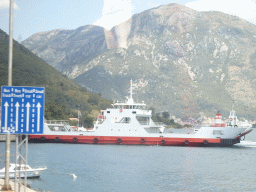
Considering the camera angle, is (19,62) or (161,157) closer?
(161,157)

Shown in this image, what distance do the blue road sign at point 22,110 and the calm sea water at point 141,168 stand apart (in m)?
13.2

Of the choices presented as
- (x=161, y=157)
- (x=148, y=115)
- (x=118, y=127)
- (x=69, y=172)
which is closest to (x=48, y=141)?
(x=118, y=127)

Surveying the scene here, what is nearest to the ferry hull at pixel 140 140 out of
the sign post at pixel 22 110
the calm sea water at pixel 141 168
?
the calm sea water at pixel 141 168

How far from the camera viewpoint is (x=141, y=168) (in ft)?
140

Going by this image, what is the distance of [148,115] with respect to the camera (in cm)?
6381

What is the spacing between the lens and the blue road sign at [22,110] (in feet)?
59.5

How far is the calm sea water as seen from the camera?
3361 centimetres

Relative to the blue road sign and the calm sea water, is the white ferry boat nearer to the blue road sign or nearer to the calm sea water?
the calm sea water

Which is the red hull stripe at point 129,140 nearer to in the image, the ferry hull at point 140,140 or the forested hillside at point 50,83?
the ferry hull at point 140,140

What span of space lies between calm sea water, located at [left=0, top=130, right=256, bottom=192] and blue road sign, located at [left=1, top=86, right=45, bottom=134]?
13222mm

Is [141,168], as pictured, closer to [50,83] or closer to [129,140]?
[129,140]

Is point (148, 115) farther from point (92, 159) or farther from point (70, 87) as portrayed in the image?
point (70, 87)

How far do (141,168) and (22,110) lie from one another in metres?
26.0

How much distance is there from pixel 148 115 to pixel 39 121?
1821 inches
